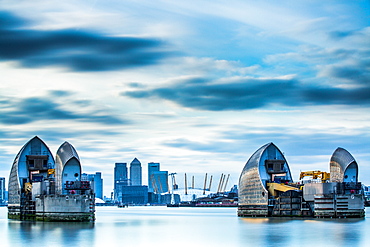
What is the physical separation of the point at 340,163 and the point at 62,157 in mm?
50600

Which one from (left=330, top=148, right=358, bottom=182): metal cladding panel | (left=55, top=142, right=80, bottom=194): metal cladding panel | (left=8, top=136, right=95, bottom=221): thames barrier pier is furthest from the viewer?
(left=330, top=148, right=358, bottom=182): metal cladding panel

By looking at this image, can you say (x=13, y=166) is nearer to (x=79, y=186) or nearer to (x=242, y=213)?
(x=79, y=186)

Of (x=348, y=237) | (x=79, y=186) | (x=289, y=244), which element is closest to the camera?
(x=289, y=244)

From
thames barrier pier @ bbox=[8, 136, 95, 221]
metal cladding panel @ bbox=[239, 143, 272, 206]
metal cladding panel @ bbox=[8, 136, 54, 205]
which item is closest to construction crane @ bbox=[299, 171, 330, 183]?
metal cladding panel @ bbox=[239, 143, 272, 206]

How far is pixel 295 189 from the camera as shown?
127 m

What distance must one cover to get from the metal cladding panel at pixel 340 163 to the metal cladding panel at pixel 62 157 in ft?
155

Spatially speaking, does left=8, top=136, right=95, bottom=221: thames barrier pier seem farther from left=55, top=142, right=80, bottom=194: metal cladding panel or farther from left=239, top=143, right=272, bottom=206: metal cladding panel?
left=239, top=143, right=272, bottom=206: metal cladding panel

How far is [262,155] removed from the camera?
440 ft

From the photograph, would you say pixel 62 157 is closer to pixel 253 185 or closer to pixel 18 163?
pixel 18 163

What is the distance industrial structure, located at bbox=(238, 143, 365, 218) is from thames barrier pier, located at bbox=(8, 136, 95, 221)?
3465 cm

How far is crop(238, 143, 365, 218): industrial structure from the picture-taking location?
118688 mm

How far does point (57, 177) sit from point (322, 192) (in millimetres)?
45066

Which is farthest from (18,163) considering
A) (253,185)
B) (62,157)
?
(253,185)

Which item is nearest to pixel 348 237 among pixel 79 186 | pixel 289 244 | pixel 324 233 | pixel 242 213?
pixel 324 233
